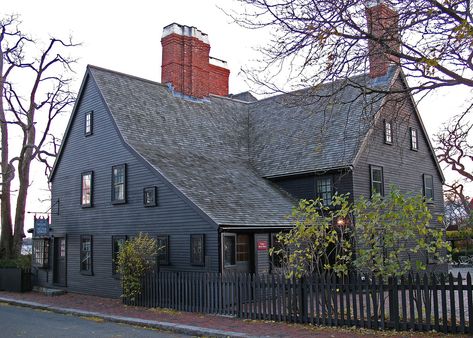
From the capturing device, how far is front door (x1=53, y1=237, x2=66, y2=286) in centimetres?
2330

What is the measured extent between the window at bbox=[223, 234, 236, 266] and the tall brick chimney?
11.6 meters

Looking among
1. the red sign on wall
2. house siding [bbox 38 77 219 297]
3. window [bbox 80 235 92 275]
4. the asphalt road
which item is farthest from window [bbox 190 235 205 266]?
window [bbox 80 235 92 275]

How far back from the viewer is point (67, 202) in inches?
929

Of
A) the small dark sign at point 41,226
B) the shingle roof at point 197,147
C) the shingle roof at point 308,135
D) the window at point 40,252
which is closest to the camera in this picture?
the shingle roof at point 197,147

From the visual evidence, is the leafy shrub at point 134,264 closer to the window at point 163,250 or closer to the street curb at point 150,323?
the window at point 163,250

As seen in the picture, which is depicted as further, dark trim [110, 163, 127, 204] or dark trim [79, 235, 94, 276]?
dark trim [79, 235, 94, 276]

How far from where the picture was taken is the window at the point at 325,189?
69.7ft

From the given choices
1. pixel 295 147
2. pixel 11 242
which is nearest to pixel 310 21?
pixel 295 147

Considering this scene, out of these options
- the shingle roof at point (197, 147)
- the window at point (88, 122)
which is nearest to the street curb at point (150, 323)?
the shingle roof at point (197, 147)

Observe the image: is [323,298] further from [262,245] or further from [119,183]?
[119,183]

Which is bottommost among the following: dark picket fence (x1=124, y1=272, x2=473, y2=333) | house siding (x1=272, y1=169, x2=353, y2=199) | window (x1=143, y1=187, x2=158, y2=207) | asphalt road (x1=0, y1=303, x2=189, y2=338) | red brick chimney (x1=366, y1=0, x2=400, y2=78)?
asphalt road (x1=0, y1=303, x2=189, y2=338)

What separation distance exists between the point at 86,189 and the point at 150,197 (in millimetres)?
5099

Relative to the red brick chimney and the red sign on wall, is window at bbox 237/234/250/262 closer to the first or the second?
the red sign on wall

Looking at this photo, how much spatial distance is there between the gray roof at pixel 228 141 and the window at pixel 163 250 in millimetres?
2043
